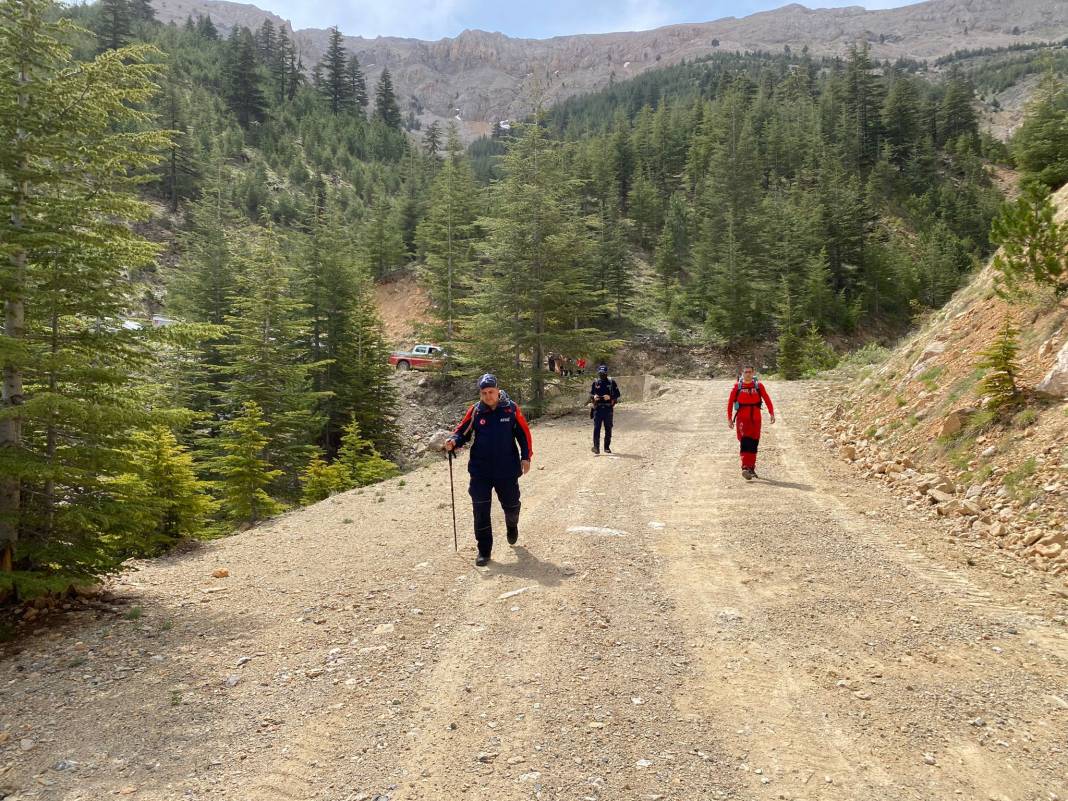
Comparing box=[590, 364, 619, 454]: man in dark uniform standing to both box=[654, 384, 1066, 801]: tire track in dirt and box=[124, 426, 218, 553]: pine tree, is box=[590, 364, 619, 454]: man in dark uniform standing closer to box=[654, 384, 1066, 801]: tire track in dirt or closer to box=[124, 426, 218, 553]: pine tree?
box=[654, 384, 1066, 801]: tire track in dirt

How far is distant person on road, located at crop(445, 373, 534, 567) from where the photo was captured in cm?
679

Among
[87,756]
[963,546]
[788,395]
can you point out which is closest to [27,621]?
[87,756]

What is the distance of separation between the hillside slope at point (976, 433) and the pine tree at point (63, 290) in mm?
9591

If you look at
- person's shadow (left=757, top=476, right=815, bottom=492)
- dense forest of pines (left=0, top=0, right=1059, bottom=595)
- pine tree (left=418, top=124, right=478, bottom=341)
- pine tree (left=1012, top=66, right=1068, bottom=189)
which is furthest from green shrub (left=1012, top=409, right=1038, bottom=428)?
pine tree (left=418, top=124, right=478, bottom=341)

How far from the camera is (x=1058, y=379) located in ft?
24.9

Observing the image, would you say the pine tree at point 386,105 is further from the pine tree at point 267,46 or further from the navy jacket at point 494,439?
the navy jacket at point 494,439

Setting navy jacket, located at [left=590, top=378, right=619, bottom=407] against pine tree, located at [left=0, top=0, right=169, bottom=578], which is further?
navy jacket, located at [left=590, top=378, right=619, bottom=407]

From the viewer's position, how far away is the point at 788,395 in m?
21.4

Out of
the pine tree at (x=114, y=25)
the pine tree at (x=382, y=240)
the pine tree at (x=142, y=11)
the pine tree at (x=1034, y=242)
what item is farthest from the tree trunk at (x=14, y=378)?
the pine tree at (x=142, y=11)

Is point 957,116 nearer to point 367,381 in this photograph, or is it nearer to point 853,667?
point 367,381

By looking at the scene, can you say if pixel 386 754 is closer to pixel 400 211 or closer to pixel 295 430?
pixel 295 430

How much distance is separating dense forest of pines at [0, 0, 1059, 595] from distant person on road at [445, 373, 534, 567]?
3.49m

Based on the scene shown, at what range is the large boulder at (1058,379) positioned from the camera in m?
7.52

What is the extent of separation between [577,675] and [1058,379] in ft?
24.8
